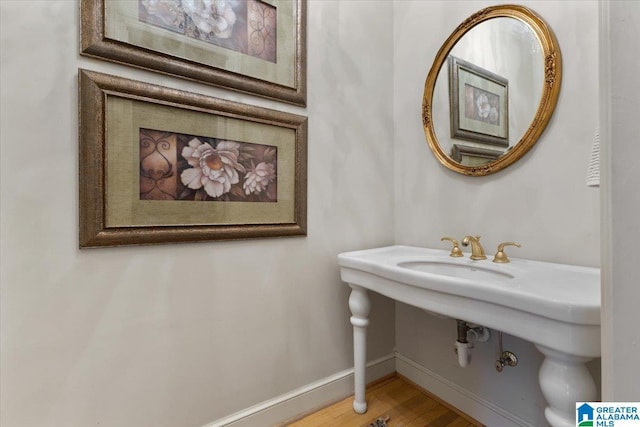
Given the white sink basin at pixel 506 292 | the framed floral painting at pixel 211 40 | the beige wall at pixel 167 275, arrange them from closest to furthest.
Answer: the white sink basin at pixel 506 292 → the beige wall at pixel 167 275 → the framed floral painting at pixel 211 40

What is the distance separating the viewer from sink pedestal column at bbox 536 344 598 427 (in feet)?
2.42

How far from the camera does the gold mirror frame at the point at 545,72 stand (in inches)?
44.6

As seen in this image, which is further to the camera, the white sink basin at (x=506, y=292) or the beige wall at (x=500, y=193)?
the beige wall at (x=500, y=193)

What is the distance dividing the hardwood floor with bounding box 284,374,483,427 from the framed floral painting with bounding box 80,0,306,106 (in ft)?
4.95

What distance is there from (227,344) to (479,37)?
177 cm

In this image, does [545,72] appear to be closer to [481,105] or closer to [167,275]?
[481,105]

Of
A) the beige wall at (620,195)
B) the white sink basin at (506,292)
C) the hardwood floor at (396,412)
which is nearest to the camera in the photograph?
the beige wall at (620,195)

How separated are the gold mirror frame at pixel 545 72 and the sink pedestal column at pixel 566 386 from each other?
79cm

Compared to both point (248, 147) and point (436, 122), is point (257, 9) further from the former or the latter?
point (436, 122)

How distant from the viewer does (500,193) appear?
132 cm

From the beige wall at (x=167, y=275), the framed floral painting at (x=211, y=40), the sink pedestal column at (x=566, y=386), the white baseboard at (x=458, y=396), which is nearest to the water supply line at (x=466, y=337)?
the white baseboard at (x=458, y=396)

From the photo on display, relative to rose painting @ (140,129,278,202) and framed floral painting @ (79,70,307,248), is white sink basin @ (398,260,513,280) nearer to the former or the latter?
framed floral painting @ (79,70,307,248)

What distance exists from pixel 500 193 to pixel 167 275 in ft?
4.67

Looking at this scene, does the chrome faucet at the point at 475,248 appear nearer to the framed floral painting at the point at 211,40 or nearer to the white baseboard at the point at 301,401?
the white baseboard at the point at 301,401
